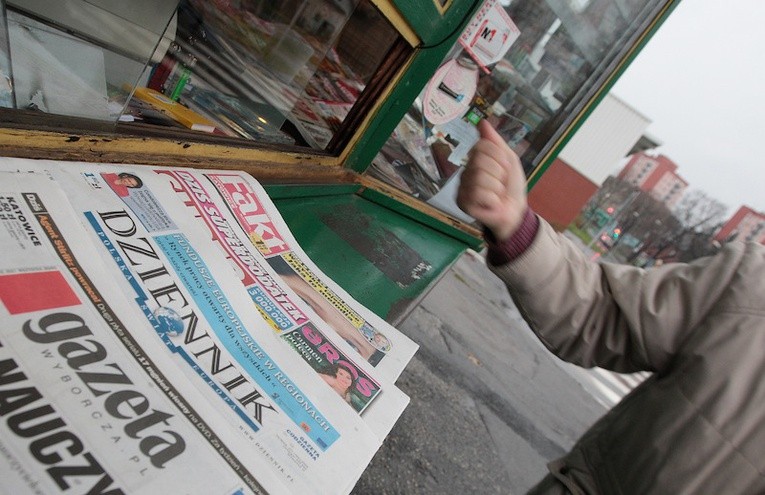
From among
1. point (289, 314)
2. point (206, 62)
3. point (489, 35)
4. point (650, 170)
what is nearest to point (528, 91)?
point (489, 35)

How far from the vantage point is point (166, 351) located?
1.58ft

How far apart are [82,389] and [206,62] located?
3.22ft

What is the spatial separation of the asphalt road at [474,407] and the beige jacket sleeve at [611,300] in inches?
45.6

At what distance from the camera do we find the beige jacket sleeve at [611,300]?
34.6 inches

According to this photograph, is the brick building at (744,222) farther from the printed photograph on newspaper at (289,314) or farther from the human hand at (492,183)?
the printed photograph on newspaper at (289,314)

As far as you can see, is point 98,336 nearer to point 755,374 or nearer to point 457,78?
point 755,374

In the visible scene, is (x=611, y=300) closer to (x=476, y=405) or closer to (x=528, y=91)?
(x=528, y=91)

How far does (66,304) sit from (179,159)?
1.23ft

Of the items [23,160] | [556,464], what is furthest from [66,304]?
[556,464]

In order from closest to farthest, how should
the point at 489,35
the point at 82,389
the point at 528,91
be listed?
1. the point at 82,389
2. the point at 489,35
3. the point at 528,91

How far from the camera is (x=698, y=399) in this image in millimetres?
783

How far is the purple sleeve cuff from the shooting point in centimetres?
88

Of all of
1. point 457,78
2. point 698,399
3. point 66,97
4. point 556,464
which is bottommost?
point 556,464

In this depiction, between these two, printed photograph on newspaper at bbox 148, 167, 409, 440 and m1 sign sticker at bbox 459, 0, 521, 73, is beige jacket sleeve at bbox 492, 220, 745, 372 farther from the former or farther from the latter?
m1 sign sticker at bbox 459, 0, 521, 73
